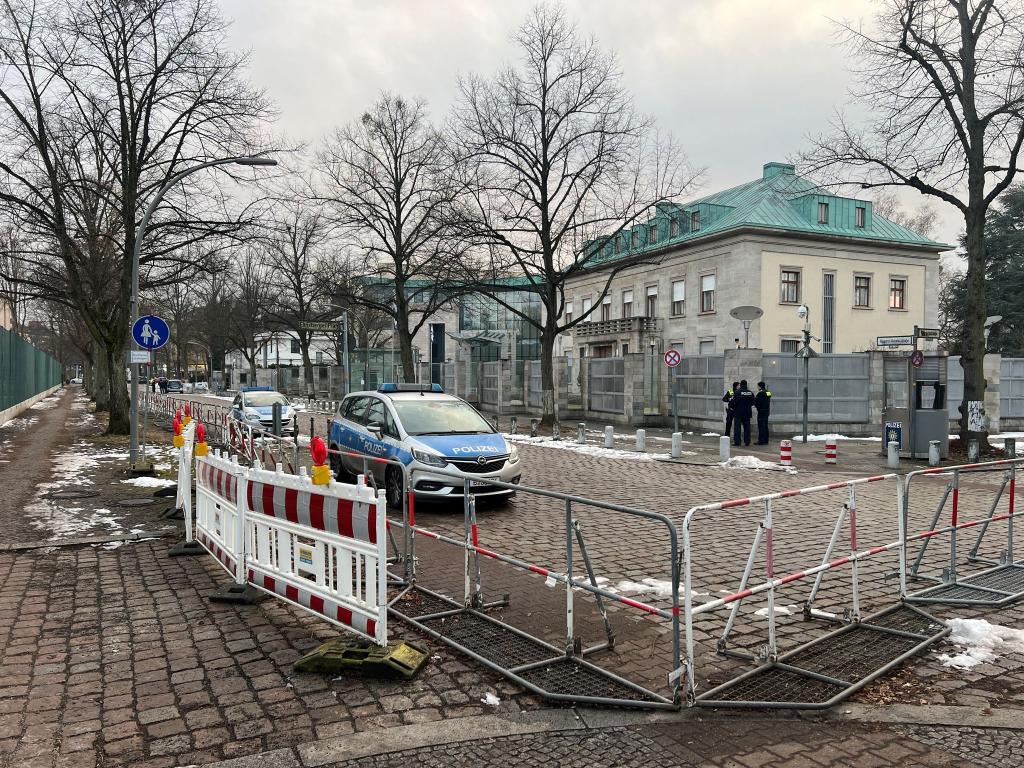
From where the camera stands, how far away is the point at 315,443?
5.79m

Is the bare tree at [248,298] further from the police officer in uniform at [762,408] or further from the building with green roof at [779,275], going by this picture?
the police officer in uniform at [762,408]

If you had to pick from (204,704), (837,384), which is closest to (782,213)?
(837,384)

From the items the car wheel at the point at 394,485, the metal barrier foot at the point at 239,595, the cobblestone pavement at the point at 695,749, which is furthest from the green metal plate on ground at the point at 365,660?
the car wheel at the point at 394,485

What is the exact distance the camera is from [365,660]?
4.65 meters

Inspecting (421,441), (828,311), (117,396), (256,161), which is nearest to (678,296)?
(828,311)

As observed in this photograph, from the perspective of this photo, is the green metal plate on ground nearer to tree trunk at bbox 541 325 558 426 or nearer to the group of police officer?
the group of police officer

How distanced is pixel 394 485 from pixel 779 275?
112ft

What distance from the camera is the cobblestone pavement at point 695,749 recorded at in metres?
3.66

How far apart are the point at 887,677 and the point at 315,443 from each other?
4.23 m

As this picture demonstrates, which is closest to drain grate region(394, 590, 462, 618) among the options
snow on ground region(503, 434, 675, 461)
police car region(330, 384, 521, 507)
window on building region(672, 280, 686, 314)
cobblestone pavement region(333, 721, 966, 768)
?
cobblestone pavement region(333, 721, 966, 768)

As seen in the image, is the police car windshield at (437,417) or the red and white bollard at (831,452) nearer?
the police car windshield at (437,417)

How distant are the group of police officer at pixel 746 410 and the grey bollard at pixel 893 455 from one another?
16.1ft

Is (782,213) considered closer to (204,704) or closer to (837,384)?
(837,384)

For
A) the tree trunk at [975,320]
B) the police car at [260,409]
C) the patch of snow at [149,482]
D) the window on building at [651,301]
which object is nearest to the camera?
the patch of snow at [149,482]
